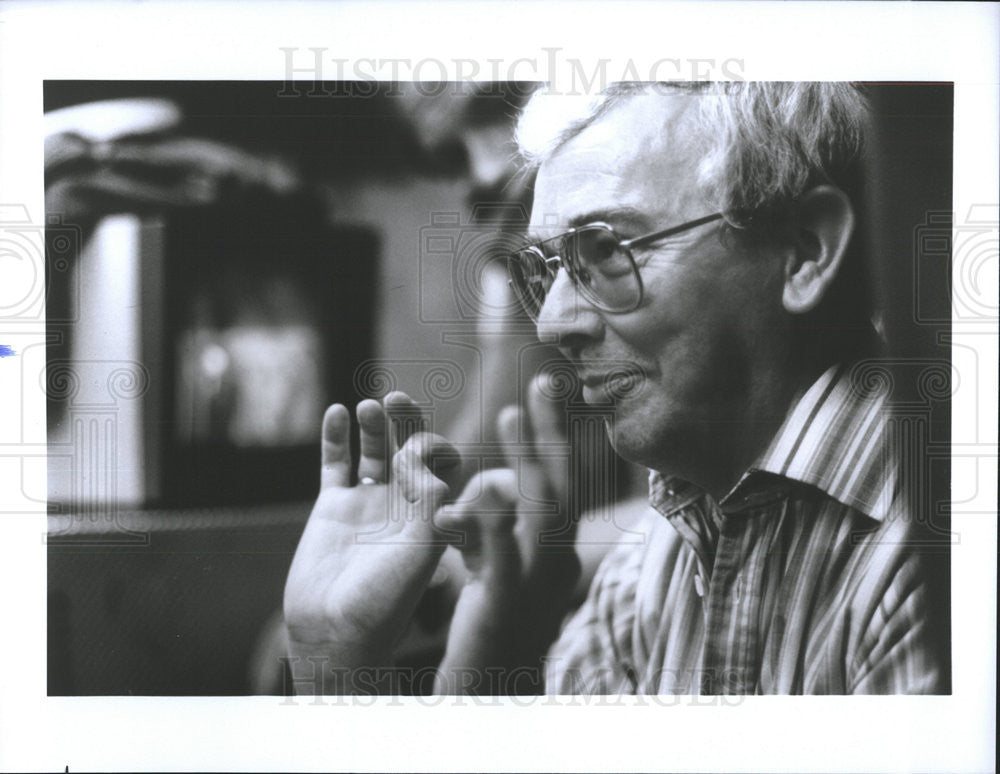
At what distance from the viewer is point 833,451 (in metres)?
3.28

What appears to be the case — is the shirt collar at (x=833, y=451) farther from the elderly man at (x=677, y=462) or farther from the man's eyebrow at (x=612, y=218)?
the man's eyebrow at (x=612, y=218)

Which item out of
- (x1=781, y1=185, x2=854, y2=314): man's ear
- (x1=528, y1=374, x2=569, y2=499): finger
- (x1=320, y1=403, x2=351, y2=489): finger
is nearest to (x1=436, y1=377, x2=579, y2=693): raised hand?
(x1=528, y1=374, x2=569, y2=499): finger

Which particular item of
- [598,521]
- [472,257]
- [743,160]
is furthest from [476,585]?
[743,160]

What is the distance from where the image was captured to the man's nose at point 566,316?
326 cm

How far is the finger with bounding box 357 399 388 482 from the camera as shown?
10.8 feet

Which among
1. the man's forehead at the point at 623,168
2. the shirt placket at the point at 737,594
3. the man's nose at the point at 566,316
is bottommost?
the shirt placket at the point at 737,594

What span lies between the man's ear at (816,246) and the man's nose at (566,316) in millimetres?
534

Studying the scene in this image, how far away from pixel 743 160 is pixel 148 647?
2.14m

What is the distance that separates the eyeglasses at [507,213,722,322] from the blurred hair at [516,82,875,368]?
0.12 metres

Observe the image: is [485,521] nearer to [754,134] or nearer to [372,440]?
[372,440]

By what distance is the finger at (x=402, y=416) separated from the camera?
10.8ft

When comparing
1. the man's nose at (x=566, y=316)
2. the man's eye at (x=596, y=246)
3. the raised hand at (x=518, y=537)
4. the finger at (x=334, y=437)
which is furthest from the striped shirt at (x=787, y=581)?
the finger at (x=334, y=437)

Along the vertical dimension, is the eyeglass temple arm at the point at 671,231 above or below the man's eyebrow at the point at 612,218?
below

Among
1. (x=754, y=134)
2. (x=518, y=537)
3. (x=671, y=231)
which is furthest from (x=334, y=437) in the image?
(x=754, y=134)
